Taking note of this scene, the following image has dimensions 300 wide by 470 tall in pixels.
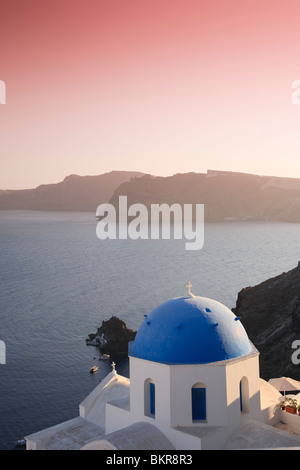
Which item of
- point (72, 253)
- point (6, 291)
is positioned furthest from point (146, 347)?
point (72, 253)

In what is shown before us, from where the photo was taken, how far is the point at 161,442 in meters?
15.5

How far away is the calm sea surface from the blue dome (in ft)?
81.4

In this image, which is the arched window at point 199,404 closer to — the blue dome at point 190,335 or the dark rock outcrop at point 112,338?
the blue dome at point 190,335

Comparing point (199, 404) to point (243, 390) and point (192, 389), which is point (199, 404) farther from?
point (243, 390)

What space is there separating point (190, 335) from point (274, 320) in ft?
138

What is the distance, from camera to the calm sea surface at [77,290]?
44.8 meters

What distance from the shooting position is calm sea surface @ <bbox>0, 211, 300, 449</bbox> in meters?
44.8

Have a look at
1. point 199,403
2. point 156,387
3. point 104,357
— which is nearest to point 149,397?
point 156,387

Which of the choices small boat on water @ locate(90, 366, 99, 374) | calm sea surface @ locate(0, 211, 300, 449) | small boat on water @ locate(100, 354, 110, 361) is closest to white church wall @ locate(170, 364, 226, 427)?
calm sea surface @ locate(0, 211, 300, 449)

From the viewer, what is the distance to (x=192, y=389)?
52.5 feet

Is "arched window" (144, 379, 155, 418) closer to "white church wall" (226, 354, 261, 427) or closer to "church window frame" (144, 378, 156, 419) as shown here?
"church window frame" (144, 378, 156, 419)
